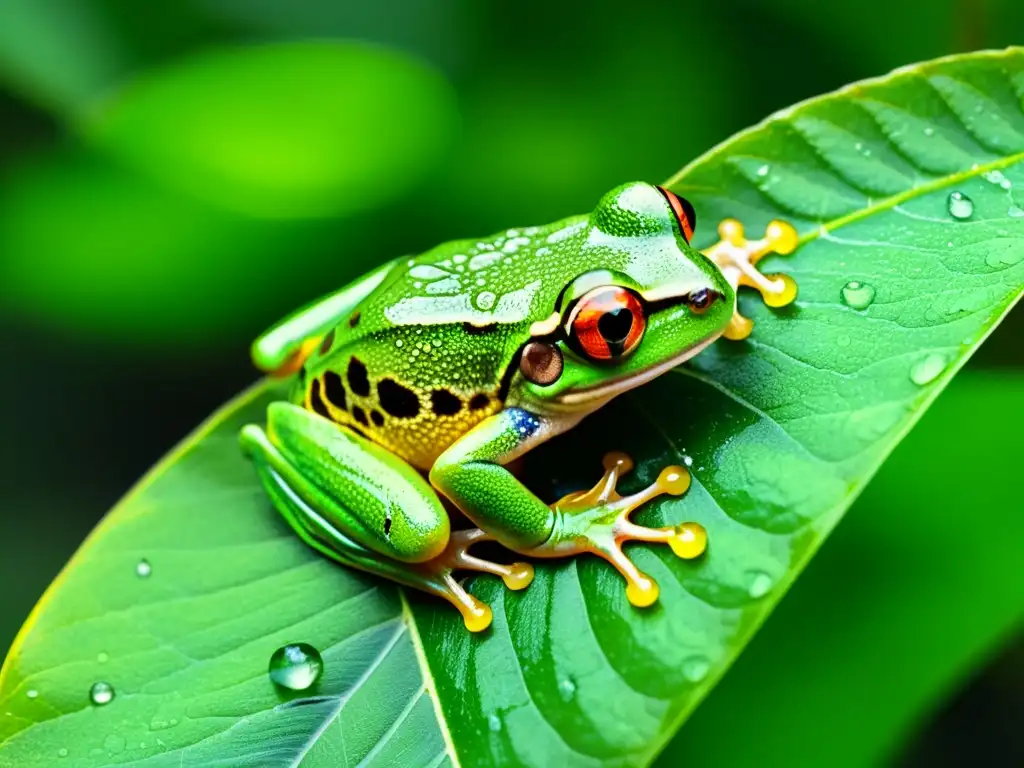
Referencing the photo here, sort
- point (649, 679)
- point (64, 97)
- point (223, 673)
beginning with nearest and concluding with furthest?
1. point (649, 679)
2. point (223, 673)
3. point (64, 97)

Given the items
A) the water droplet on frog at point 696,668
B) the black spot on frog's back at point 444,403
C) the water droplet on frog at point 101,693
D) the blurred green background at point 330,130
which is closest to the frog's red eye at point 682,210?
the black spot on frog's back at point 444,403

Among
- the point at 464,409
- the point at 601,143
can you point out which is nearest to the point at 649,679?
the point at 464,409

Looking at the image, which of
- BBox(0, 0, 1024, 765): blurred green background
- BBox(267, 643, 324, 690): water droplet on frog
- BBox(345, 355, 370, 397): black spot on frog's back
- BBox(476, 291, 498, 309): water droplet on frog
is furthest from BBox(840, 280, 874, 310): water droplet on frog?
BBox(0, 0, 1024, 765): blurred green background

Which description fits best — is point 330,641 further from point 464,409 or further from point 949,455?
point 949,455

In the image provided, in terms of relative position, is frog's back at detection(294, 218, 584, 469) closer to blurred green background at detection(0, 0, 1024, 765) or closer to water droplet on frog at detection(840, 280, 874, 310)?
water droplet on frog at detection(840, 280, 874, 310)

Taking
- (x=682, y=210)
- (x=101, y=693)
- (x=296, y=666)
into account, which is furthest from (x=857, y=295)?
(x=101, y=693)

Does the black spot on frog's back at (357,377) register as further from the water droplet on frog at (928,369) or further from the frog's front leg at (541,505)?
the water droplet on frog at (928,369)
